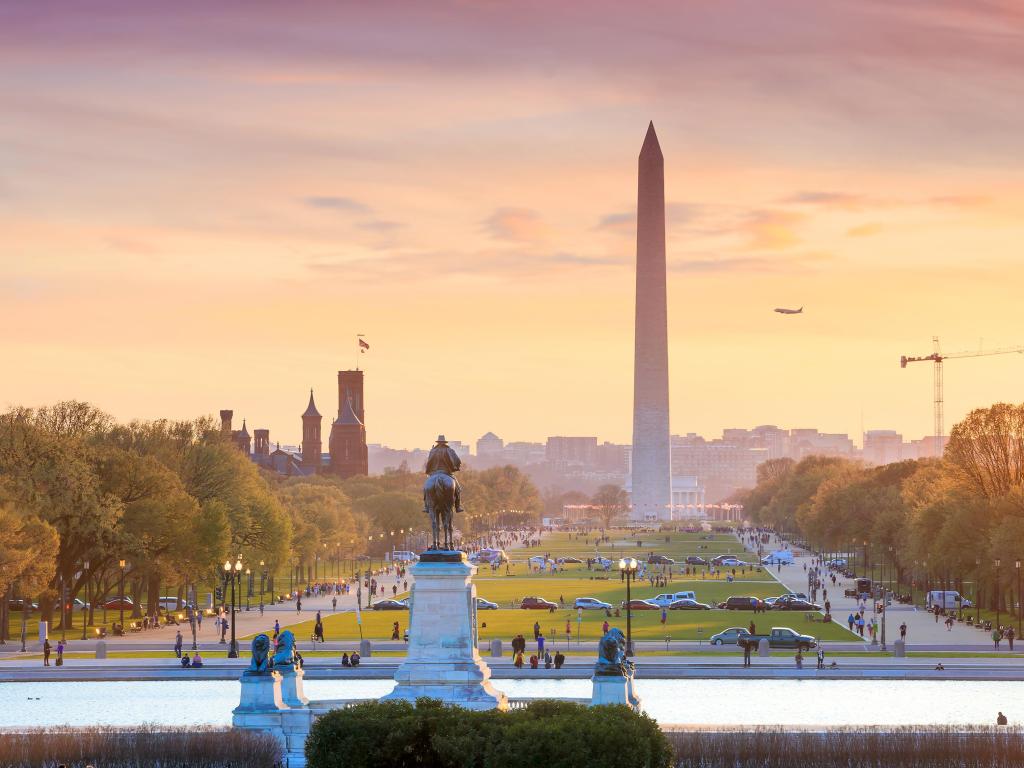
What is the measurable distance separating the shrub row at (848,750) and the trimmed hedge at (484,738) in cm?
584

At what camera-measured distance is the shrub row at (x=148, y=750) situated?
39250 mm

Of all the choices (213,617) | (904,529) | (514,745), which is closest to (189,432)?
(213,617)

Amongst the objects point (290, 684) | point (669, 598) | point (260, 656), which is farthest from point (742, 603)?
point (260, 656)

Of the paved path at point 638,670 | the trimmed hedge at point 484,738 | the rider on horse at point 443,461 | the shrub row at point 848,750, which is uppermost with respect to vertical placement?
the rider on horse at point 443,461

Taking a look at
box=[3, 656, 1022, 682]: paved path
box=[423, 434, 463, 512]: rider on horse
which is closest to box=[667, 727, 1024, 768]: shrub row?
box=[423, 434, 463, 512]: rider on horse

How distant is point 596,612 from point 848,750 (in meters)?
51.8

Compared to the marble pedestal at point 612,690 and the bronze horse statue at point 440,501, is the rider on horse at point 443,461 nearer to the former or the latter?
the bronze horse statue at point 440,501

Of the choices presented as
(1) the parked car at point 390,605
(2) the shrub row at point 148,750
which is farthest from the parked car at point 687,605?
(2) the shrub row at point 148,750

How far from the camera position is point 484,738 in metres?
33.8

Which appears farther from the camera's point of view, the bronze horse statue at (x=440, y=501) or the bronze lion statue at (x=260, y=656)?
the bronze horse statue at (x=440, y=501)

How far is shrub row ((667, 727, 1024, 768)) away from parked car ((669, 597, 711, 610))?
52.9m

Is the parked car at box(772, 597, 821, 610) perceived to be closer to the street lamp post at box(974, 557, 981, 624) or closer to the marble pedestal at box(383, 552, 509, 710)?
the street lamp post at box(974, 557, 981, 624)

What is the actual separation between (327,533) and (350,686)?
7824 centimetres

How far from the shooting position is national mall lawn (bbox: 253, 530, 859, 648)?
262 ft
